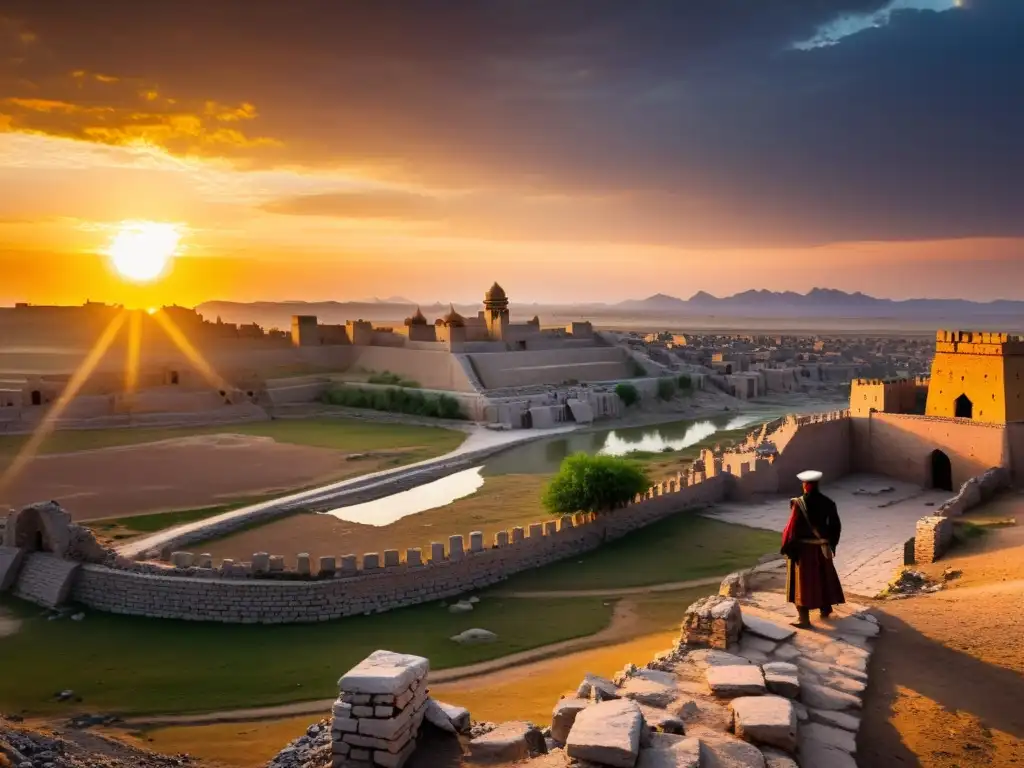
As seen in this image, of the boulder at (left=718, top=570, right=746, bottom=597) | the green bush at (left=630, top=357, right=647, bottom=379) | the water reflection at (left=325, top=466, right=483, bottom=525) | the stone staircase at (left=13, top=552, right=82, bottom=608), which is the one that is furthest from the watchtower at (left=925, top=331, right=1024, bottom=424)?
the green bush at (left=630, top=357, right=647, bottom=379)

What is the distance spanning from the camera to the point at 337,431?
35094 mm

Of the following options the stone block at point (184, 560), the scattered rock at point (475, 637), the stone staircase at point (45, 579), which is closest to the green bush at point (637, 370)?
the stone block at point (184, 560)

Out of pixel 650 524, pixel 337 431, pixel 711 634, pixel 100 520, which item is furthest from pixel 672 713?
pixel 337 431

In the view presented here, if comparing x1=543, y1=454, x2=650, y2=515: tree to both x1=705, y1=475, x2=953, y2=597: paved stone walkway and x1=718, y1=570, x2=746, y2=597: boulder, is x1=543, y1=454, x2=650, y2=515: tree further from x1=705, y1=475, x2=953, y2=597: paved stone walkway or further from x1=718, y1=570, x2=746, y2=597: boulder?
x1=718, y1=570, x2=746, y2=597: boulder

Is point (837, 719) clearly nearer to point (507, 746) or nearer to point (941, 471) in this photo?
point (507, 746)

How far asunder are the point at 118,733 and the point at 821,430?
1725 cm

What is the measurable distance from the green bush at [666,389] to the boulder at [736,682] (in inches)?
1506

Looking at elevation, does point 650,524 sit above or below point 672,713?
below

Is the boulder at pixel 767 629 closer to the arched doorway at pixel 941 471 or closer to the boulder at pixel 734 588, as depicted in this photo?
the boulder at pixel 734 588

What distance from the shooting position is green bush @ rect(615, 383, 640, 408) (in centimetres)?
4166

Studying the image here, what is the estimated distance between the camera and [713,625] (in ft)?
24.4

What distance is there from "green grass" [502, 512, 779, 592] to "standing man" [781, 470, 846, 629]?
683cm

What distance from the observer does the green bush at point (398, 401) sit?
3844 cm

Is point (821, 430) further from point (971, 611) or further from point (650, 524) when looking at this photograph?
point (971, 611)
